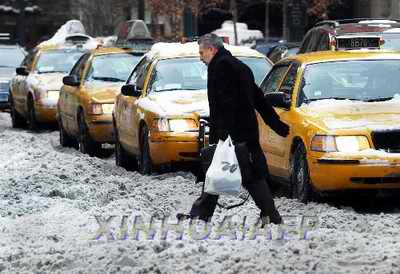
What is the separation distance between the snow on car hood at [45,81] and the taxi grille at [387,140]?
459 inches

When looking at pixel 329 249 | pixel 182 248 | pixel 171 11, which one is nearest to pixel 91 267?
pixel 182 248

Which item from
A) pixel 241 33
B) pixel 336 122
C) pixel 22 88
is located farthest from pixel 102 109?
pixel 241 33

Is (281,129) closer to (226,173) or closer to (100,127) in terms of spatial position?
(226,173)

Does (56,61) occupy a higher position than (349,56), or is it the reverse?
(349,56)

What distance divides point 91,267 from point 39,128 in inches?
593

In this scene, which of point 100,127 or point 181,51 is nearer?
point 181,51

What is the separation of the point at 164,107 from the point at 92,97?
3779mm

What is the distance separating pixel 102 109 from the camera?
16812mm

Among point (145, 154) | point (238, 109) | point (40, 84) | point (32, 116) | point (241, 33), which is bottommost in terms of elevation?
point (241, 33)

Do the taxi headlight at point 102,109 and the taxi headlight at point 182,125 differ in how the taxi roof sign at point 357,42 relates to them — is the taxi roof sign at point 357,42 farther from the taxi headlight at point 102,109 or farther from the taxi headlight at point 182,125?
the taxi headlight at point 102,109

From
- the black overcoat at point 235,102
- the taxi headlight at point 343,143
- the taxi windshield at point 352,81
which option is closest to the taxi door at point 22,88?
the taxi windshield at point 352,81

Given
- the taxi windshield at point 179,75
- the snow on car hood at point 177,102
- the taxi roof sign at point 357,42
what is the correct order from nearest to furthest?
the taxi roof sign at point 357,42
the snow on car hood at point 177,102
the taxi windshield at point 179,75

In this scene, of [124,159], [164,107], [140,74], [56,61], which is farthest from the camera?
[56,61]

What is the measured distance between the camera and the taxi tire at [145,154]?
44.5 ft
